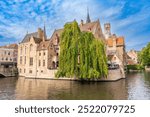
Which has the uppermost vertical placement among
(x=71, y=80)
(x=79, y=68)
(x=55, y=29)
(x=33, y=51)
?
(x=55, y=29)

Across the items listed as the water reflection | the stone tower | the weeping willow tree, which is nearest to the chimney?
the weeping willow tree

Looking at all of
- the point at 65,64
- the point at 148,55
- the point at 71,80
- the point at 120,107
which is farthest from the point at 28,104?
the point at 148,55

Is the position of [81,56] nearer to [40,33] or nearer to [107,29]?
[40,33]

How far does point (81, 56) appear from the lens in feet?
84.1

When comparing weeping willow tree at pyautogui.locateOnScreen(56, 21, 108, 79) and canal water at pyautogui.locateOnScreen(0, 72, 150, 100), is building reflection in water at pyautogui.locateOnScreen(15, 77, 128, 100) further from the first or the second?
weeping willow tree at pyautogui.locateOnScreen(56, 21, 108, 79)

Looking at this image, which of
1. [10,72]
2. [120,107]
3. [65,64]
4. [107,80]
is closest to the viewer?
[120,107]

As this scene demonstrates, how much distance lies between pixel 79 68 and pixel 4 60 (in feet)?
88.9

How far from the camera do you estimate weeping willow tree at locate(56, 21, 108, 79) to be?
25.1 meters

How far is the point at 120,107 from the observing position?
876cm

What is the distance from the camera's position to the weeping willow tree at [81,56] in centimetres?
2509

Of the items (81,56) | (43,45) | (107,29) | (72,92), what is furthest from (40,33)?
(72,92)

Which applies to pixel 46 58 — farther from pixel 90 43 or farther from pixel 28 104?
pixel 28 104

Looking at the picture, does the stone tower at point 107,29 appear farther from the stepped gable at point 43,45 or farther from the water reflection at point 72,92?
the water reflection at point 72,92

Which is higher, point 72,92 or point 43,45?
point 43,45
